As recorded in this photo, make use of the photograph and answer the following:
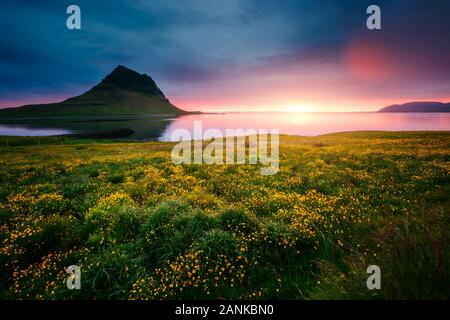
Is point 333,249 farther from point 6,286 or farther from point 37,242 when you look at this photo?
point 37,242

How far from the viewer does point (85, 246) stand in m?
6.33

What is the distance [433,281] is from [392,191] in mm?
7467

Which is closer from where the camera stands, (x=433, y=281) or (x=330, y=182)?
(x=433, y=281)

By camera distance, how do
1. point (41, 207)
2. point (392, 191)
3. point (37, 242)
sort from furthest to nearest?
point (392, 191), point (41, 207), point (37, 242)

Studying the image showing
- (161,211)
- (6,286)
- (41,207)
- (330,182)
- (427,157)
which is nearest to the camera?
(6,286)

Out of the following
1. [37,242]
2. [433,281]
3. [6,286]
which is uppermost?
[433,281]

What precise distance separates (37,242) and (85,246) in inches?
54.4

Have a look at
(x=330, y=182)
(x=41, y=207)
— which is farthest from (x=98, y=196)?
(x=330, y=182)

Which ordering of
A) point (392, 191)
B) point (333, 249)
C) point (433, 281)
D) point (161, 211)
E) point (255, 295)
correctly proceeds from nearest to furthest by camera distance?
point (433, 281) < point (255, 295) < point (333, 249) < point (161, 211) < point (392, 191)

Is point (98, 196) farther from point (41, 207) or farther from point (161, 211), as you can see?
point (161, 211)

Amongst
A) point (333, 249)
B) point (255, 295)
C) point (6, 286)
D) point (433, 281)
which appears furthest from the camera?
point (333, 249)

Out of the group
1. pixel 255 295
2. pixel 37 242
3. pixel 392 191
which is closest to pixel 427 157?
pixel 392 191

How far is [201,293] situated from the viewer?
4.62 m

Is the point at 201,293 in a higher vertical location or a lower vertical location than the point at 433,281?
lower
